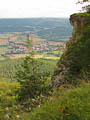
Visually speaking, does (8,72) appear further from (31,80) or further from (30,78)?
(31,80)

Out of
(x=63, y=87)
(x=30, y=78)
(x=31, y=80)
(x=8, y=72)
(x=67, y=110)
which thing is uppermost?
(x=67, y=110)

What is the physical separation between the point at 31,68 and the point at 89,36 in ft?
34.3

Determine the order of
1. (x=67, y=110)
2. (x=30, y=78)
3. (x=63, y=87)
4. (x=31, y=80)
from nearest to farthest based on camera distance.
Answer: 1. (x=67, y=110)
2. (x=63, y=87)
3. (x=31, y=80)
4. (x=30, y=78)

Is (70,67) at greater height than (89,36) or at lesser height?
lesser

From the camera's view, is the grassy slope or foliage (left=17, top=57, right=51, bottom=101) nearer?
the grassy slope

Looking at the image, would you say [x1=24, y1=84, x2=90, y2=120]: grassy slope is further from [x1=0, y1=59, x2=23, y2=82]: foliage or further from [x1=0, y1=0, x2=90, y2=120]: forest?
[x1=0, y1=59, x2=23, y2=82]: foliage

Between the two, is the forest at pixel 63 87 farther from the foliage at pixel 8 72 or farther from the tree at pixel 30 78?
the foliage at pixel 8 72

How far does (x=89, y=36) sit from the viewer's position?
11.1m

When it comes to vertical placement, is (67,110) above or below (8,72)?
above

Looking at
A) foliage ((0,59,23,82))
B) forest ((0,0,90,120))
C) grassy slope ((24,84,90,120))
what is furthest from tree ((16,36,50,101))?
Result: foliage ((0,59,23,82))

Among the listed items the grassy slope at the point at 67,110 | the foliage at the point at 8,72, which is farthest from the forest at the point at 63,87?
the foliage at the point at 8,72

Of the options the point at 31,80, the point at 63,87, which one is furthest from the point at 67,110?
the point at 31,80

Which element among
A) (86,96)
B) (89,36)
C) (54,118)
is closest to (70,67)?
(89,36)

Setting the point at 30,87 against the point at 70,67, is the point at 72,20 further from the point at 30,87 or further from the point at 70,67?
the point at 30,87
